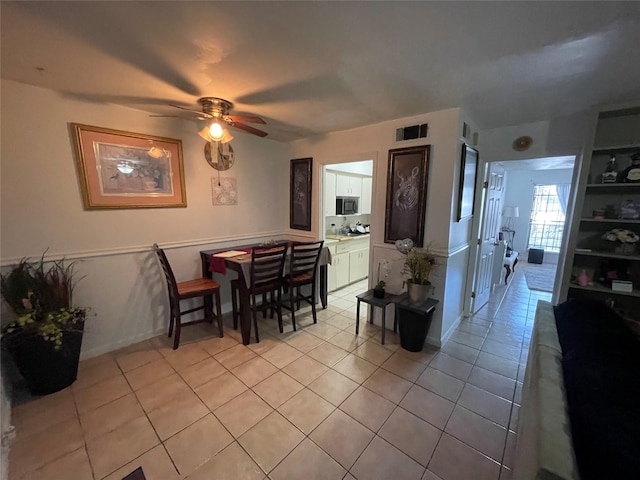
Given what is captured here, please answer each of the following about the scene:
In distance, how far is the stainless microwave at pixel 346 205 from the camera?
4363 millimetres

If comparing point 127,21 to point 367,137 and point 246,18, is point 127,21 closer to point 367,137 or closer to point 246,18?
point 246,18

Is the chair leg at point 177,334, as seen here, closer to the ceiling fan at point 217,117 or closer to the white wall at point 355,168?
the ceiling fan at point 217,117

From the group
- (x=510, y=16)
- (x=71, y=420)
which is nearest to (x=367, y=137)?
(x=510, y=16)

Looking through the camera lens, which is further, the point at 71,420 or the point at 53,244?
the point at 53,244

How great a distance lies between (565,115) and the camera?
2.55 meters

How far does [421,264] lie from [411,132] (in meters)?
1.36

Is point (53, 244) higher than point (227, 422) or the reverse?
higher

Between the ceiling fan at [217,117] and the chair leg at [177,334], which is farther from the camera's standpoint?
the chair leg at [177,334]

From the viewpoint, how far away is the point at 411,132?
2605 mm

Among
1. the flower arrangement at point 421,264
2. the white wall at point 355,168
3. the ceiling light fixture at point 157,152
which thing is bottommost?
the flower arrangement at point 421,264

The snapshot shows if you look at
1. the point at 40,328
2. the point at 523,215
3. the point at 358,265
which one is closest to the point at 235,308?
the point at 40,328

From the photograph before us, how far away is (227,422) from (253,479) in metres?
0.46

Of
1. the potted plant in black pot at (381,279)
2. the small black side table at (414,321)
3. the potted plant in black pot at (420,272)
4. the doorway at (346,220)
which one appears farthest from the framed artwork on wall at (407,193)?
the doorway at (346,220)

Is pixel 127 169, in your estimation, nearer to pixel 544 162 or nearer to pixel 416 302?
pixel 416 302
